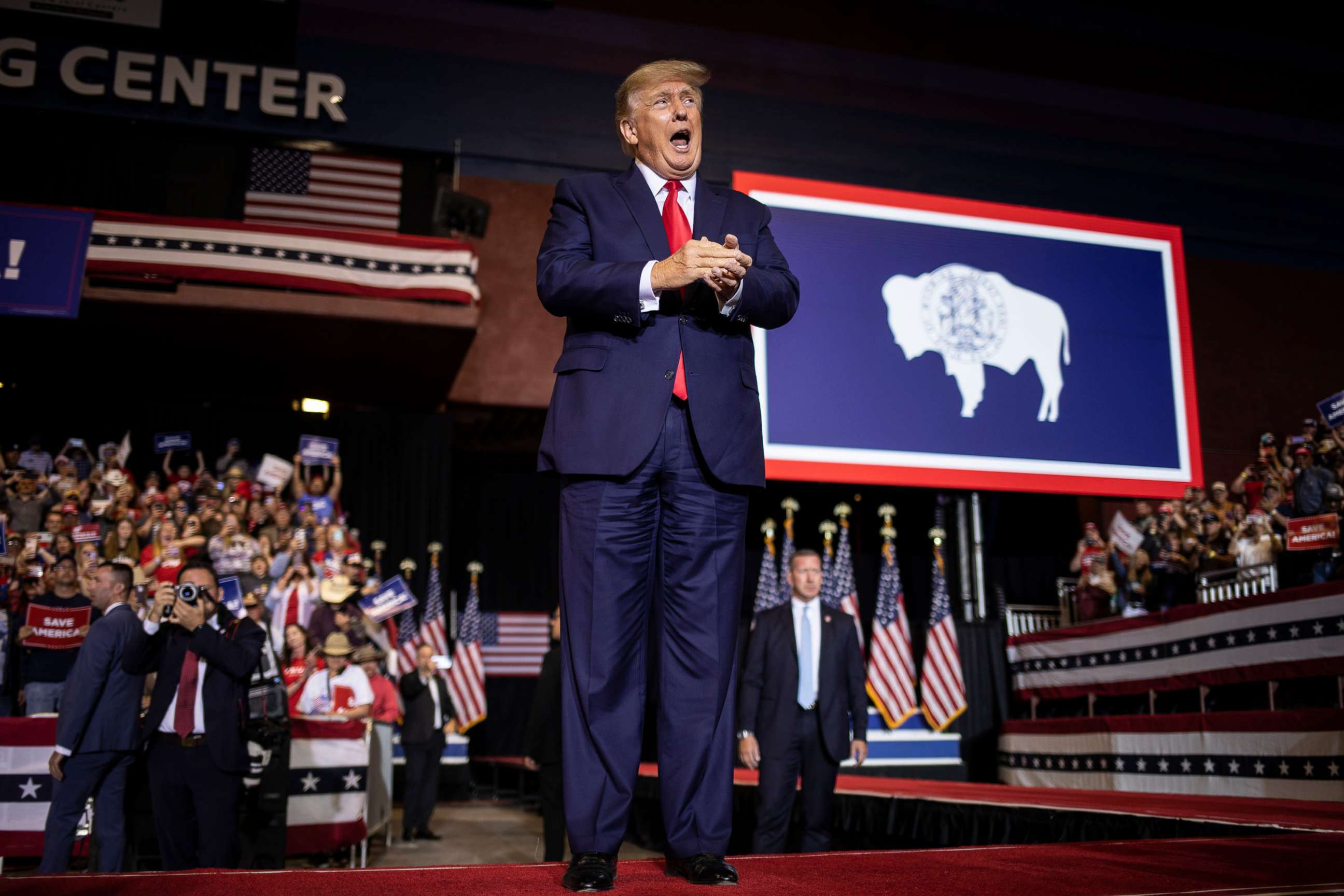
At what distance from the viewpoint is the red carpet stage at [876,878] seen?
168cm

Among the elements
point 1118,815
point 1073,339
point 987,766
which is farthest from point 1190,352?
point 1118,815

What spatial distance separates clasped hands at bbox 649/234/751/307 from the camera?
1.79m

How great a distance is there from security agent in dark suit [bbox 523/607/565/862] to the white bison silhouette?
15.7 feet

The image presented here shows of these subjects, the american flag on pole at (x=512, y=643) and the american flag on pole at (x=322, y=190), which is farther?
the american flag on pole at (x=512, y=643)

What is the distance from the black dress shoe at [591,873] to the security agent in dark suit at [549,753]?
12.2ft

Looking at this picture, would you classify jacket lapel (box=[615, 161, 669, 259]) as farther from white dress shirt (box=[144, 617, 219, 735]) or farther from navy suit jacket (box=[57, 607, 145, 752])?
navy suit jacket (box=[57, 607, 145, 752])

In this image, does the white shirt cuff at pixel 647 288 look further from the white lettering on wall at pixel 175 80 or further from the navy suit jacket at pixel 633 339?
the white lettering on wall at pixel 175 80

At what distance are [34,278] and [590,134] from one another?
5662 millimetres

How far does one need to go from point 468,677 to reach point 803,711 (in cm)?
775

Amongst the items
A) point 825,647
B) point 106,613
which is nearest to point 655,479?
point 825,647

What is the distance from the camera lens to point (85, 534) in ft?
26.1

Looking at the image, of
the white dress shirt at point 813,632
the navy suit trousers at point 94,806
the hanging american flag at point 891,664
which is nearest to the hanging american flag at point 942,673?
the hanging american flag at point 891,664

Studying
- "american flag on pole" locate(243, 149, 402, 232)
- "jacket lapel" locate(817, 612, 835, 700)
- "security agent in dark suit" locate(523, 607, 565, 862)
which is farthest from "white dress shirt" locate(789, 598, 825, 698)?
"american flag on pole" locate(243, 149, 402, 232)

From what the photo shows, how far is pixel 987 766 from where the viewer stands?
986cm
